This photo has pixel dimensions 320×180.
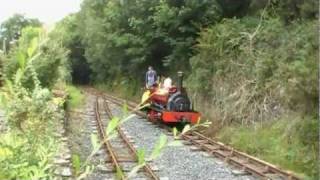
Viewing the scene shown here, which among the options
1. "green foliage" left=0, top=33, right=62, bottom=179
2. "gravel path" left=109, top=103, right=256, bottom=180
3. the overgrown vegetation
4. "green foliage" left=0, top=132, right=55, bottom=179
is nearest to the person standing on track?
the overgrown vegetation

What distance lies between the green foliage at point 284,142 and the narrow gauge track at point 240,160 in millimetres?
389

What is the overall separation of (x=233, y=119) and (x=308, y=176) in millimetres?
9027

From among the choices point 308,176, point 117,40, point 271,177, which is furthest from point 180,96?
point 117,40

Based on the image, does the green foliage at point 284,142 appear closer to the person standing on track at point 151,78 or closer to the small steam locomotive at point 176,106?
the small steam locomotive at point 176,106

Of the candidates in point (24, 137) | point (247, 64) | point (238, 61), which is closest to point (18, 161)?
A: point (24, 137)

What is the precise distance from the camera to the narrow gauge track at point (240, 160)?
38.2 feet

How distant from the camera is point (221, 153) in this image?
14.4 meters

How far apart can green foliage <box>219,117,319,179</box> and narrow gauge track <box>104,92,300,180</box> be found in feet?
1.27

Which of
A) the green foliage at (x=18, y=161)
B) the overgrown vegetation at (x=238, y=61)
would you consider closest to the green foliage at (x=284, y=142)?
the overgrown vegetation at (x=238, y=61)

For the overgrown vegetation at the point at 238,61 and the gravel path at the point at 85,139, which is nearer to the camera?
the overgrown vegetation at the point at 238,61

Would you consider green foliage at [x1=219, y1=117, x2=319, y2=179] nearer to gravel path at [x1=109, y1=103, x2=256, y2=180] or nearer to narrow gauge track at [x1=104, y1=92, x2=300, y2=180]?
narrow gauge track at [x1=104, y1=92, x2=300, y2=180]

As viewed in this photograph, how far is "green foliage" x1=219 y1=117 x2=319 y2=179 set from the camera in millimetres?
9547

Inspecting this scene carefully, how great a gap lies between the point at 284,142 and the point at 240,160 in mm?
989

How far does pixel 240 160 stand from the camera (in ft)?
44.2
